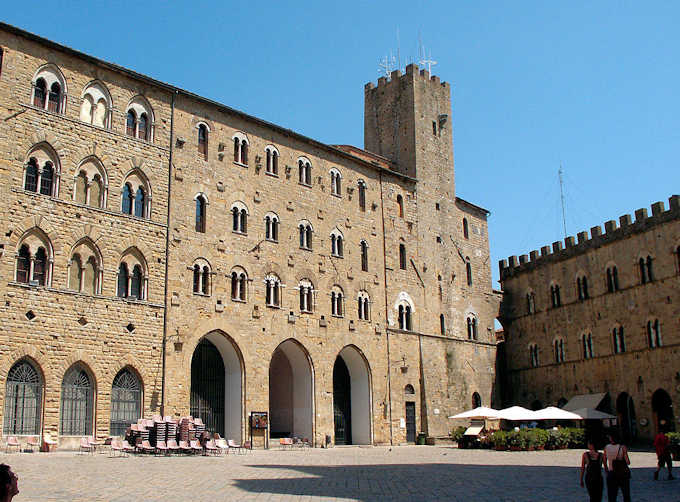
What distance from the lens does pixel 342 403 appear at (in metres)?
37.8

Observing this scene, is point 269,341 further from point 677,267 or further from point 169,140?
point 677,267

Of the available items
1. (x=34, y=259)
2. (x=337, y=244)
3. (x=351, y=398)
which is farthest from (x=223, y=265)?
(x=351, y=398)

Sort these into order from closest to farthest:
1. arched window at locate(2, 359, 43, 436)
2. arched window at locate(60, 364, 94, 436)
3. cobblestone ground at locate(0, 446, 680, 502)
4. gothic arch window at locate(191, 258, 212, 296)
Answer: cobblestone ground at locate(0, 446, 680, 502)
arched window at locate(2, 359, 43, 436)
arched window at locate(60, 364, 94, 436)
gothic arch window at locate(191, 258, 212, 296)

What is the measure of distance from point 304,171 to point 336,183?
224cm

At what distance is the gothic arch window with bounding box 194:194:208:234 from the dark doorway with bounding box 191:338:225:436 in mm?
4897

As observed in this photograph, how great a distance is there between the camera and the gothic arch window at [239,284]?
106ft

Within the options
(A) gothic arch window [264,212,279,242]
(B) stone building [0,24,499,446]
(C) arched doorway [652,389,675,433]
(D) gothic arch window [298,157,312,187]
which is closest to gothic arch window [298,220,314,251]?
(B) stone building [0,24,499,446]

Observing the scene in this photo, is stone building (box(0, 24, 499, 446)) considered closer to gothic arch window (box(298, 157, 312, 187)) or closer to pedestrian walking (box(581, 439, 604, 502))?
gothic arch window (box(298, 157, 312, 187))

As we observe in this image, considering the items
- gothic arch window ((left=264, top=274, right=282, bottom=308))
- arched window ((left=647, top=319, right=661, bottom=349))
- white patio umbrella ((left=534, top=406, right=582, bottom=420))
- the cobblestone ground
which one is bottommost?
the cobblestone ground

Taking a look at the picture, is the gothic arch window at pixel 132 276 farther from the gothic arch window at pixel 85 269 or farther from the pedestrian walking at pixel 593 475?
the pedestrian walking at pixel 593 475

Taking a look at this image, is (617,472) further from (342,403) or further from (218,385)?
(342,403)

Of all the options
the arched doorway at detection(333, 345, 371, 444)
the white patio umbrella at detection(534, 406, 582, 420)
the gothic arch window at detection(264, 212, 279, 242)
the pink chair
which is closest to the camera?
the pink chair

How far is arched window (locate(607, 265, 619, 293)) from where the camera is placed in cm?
3869

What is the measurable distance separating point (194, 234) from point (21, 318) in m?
8.03
